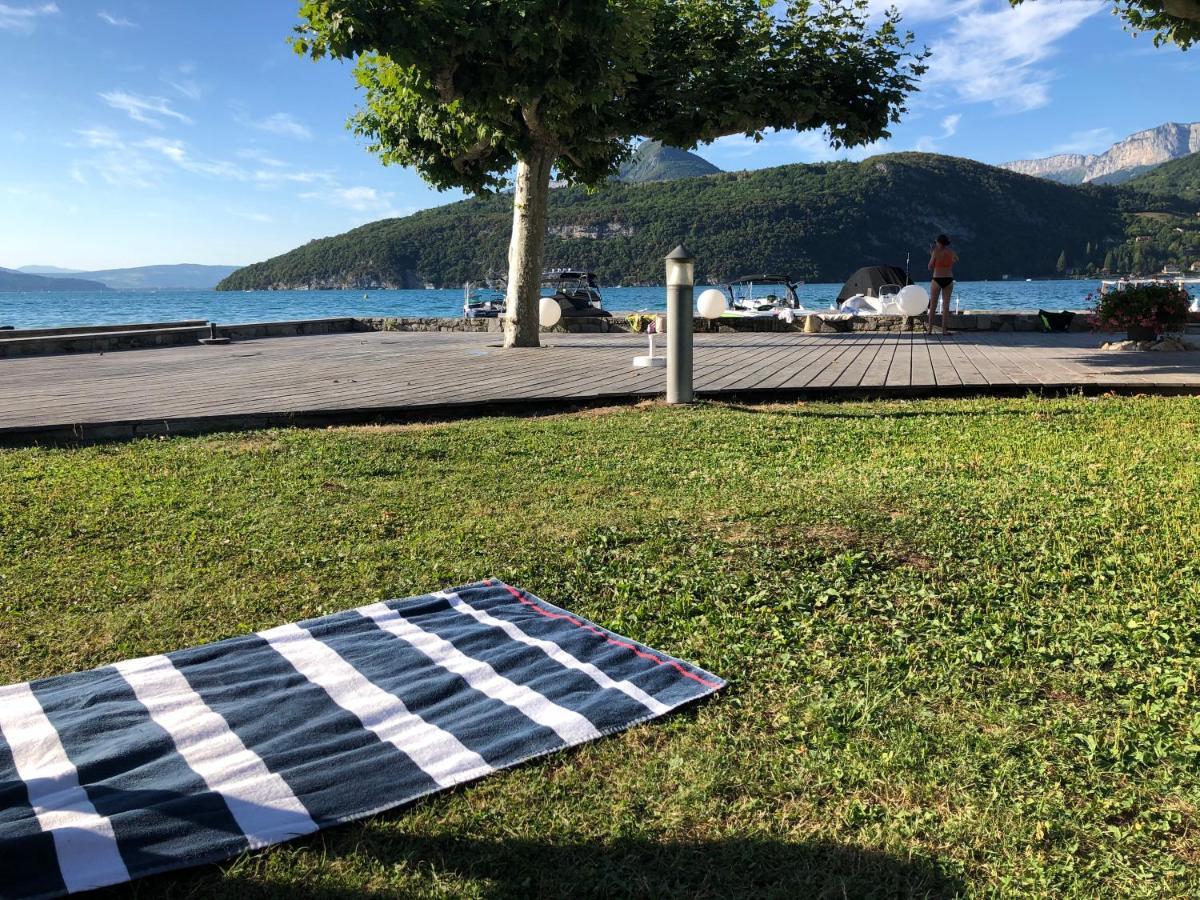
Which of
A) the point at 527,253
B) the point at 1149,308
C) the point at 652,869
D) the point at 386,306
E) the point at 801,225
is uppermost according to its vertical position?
the point at 801,225

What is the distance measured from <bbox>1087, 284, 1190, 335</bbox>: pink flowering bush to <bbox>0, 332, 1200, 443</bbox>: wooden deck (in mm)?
571

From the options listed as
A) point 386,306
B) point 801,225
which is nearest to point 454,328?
point 386,306

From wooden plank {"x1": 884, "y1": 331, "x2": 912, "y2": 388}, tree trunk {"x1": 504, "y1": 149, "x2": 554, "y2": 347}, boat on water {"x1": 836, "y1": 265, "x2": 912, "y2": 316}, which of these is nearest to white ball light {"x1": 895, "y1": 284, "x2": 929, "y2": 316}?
wooden plank {"x1": 884, "y1": 331, "x2": 912, "y2": 388}

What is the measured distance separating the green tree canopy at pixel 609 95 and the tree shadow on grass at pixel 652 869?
11.0 metres

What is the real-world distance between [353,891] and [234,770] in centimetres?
64

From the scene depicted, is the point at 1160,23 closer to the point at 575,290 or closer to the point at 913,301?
the point at 913,301

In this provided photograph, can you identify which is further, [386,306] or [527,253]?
[386,306]

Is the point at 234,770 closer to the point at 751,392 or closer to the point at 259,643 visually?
the point at 259,643

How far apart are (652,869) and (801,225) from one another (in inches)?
3435

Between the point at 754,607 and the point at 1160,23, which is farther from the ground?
the point at 1160,23

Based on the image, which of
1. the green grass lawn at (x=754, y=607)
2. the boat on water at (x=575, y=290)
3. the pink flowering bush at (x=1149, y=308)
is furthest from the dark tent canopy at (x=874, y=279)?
the green grass lawn at (x=754, y=607)

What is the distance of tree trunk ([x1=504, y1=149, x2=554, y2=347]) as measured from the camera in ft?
50.0

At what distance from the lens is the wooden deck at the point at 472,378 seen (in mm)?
7648

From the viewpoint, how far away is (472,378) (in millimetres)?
9961
